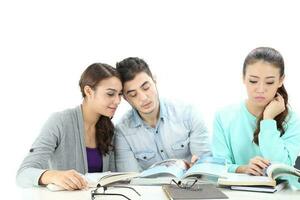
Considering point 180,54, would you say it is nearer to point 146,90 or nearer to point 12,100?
point 146,90

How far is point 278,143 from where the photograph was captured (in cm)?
175

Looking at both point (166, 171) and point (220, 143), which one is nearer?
point (166, 171)

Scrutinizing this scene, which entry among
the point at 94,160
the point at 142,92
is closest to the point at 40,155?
the point at 94,160

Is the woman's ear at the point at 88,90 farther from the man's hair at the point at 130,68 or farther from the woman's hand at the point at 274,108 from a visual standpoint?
the woman's hand at the point at 274,108

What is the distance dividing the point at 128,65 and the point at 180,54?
1.91 ft

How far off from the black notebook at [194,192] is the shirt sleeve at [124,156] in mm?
662

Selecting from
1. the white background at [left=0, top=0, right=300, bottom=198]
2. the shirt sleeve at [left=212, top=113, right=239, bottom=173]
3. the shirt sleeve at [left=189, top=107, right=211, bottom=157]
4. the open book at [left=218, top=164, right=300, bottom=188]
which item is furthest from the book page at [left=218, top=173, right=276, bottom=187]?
the white background at [left=0, top=0, right=300, bottom=198]

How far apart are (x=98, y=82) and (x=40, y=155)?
17.4 inches

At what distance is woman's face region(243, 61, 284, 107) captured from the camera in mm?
1802

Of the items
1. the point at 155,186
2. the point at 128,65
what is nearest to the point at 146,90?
the point at 128,65

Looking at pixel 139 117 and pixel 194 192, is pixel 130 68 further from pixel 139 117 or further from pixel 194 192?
pixel 194 192

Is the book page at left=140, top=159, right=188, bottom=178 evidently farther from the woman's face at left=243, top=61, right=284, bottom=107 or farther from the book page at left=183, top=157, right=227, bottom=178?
the woman's face at left=243, top=61, right=284, bottom=107

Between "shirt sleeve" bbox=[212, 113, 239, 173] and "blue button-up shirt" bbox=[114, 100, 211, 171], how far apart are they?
0.36 ft

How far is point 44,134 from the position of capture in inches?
75.8
